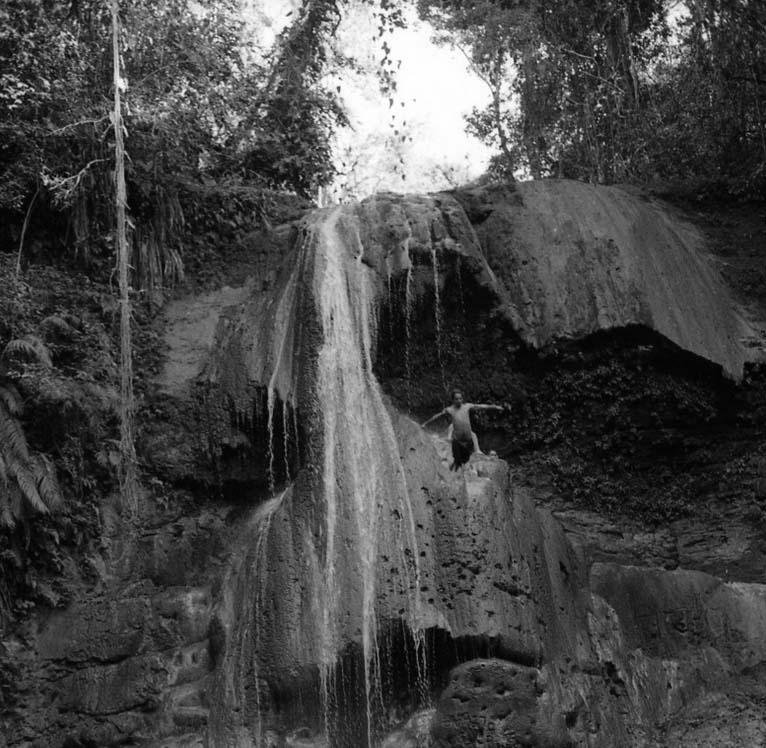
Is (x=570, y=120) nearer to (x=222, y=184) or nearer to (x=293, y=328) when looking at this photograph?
(x=222, y=184)

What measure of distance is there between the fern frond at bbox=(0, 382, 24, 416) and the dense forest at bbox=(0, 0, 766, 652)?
3 centimetres

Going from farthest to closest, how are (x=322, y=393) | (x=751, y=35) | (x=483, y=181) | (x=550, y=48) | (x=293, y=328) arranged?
(x=483, y=181), (x=550, y=48), (x=751, y=35), (x=293, y=328), (x=322, y=393)

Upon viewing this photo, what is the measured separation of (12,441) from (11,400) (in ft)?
1.79

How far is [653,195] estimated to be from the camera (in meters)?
16.9

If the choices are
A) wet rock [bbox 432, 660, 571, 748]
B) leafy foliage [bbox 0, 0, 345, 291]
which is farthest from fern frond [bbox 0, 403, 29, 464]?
wet rock [bbox 432, 660, 571, 748]

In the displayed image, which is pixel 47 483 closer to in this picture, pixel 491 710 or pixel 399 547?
pixel 399 547

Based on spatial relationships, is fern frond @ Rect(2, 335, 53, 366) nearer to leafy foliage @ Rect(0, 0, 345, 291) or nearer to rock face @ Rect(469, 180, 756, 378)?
leafy foliage @ Rect(0, 0, 345, 291)

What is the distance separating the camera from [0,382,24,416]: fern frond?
11836 mm

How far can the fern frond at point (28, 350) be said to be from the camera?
40.0 feet

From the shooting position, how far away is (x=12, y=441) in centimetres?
1160

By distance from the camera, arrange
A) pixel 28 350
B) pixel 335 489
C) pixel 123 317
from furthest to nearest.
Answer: pixel 123 317 < pixel 28 350 < pixel 335 489

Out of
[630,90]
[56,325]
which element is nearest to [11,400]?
[56,325]

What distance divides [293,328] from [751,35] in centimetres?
908

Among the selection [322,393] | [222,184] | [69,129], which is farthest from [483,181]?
[322,393]
